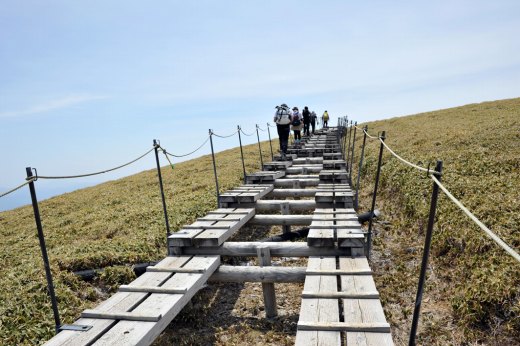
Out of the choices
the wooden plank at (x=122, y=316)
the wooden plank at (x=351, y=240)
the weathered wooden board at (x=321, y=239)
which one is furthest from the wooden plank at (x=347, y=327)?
the weathered wooden board at (x=321, y=239)

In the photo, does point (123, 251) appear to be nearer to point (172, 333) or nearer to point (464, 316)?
point (172, 333)

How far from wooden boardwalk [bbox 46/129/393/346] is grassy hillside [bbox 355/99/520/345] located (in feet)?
4.74

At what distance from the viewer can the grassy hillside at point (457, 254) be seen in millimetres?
5461

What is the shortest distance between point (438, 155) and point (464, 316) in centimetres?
1039

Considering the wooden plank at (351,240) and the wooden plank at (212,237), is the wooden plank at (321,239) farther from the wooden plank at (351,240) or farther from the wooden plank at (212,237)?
the wooden plank at (212,237)

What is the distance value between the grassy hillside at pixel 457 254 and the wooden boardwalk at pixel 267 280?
1.44 metres

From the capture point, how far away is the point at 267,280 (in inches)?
245

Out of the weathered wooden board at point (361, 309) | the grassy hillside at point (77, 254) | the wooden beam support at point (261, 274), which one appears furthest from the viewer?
the wooden beam support at point (261, 274)

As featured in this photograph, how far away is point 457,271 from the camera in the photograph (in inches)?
261

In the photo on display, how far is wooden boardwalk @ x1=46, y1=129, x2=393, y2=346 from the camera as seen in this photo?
4.25 metres

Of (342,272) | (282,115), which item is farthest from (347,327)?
(282,115)

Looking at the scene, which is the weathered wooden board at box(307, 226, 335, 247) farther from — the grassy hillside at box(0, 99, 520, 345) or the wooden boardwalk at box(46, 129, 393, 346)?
the grassy hillside at box(0, 99, 520, 345)

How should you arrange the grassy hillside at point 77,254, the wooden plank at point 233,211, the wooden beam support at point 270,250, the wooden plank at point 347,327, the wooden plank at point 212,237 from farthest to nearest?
1. the wooden plank at point 233,211
2. the wooden plank at point 212,237
3. the wooden beam support at point 270,250
4. the grassy hillside at point 77,254
5. the wooden plank at point 347,327

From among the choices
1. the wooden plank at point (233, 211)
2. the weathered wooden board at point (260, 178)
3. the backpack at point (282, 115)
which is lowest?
the wooden plank at point (233, 211)
